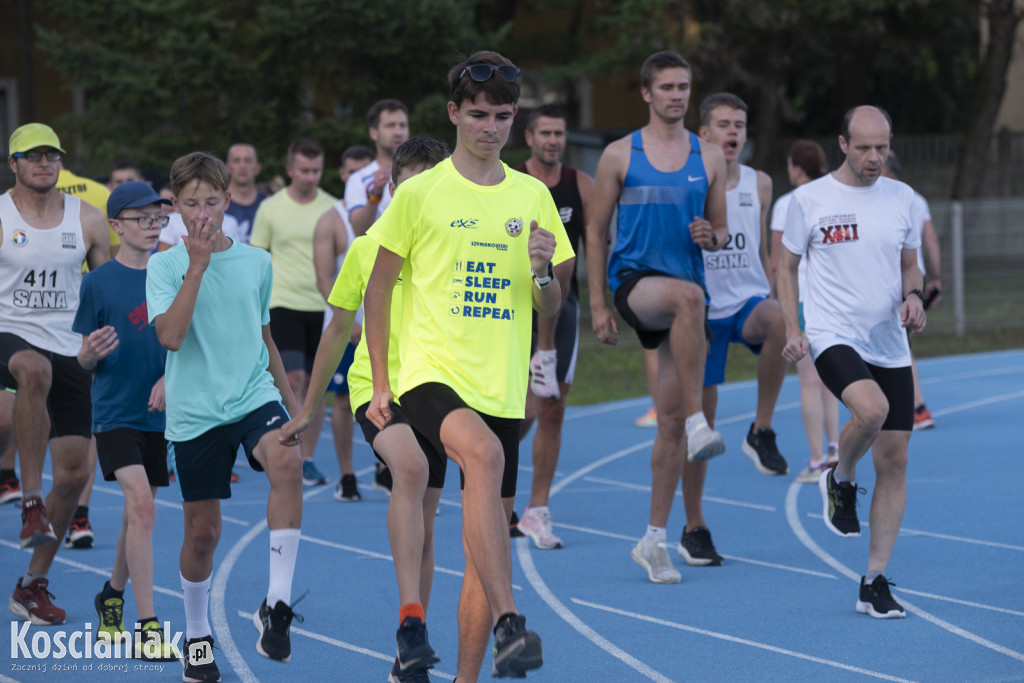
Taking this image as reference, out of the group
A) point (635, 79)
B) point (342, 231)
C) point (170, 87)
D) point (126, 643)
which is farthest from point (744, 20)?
point (126, 643)

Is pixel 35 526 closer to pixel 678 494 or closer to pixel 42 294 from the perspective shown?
pixel 42 294

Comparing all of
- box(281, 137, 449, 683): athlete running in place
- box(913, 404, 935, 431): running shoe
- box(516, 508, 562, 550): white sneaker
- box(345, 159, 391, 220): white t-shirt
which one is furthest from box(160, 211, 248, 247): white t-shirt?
box(913, 404, 935, 431): running shoe

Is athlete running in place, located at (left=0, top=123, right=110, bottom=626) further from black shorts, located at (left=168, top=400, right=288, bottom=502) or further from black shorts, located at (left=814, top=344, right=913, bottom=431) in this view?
black shorts, located at (left=814, top=344, right=913, bottom=431)

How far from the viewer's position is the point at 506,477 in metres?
5.23

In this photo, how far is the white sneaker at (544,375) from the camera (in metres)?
8.32

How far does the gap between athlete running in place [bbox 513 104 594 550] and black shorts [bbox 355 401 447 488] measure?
2.77 meters

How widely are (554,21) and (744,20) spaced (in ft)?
22.9

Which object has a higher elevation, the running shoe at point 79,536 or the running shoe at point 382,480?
the running shoe at point 382,480

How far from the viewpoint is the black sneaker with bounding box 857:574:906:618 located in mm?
6828

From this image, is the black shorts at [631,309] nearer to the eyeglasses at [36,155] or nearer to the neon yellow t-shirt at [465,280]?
the neon yellow t-shirt at [465,280]

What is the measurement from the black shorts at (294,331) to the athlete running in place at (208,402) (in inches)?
205

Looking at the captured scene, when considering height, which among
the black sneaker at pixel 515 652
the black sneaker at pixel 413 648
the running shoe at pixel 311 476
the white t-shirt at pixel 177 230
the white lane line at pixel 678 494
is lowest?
the white lane line at pixel 678 494

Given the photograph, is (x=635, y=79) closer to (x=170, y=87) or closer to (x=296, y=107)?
(x=296, y=107)

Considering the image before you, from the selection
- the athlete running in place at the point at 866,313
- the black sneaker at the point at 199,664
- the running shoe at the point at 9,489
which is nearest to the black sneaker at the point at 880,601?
the athlete running in place at the point at 866,313
